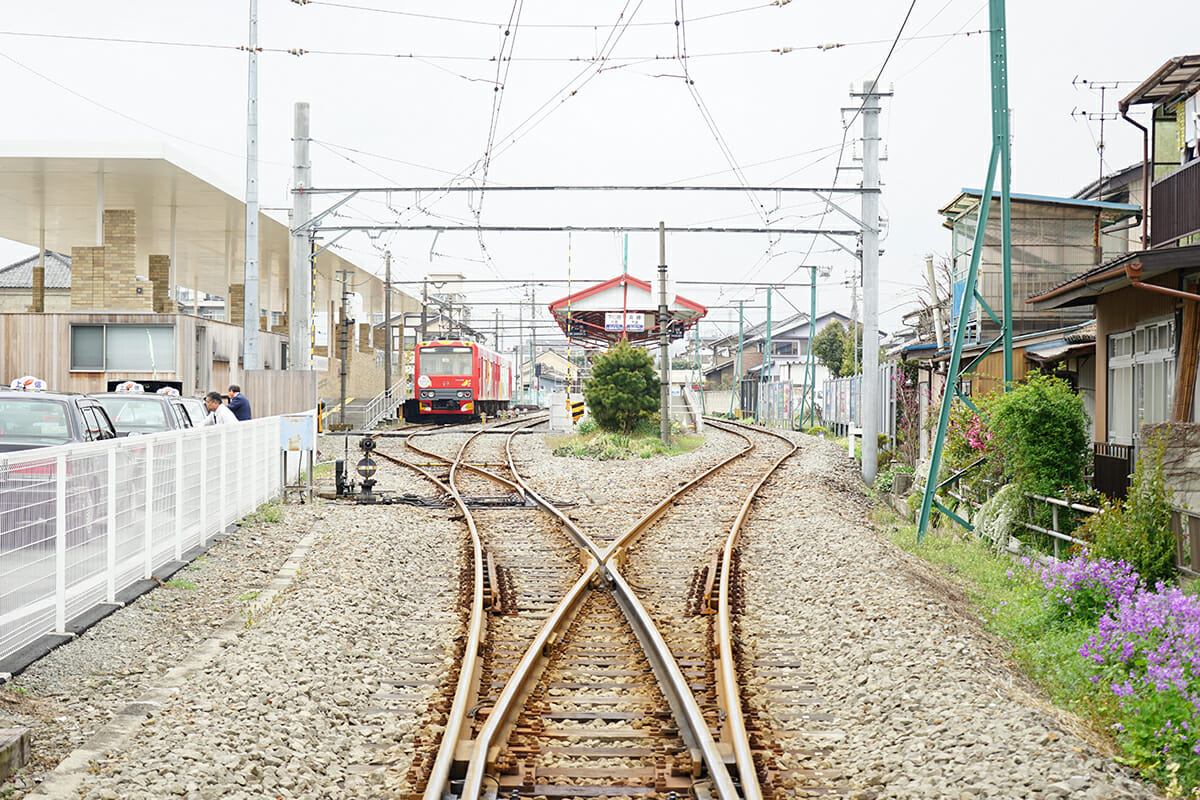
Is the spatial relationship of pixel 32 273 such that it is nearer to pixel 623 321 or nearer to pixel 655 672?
pixel 623 321

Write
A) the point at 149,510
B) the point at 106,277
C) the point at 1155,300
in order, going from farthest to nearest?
the point at 106,277 → the point at 1155,300 → the point at 149,510

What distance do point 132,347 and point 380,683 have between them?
64.7 feet

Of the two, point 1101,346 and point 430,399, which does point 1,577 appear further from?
point 430,399

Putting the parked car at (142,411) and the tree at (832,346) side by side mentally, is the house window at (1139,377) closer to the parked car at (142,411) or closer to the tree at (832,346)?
the parked car at (142,411)

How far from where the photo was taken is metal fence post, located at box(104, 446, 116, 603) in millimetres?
8258

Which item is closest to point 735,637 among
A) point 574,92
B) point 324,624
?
point 324,624

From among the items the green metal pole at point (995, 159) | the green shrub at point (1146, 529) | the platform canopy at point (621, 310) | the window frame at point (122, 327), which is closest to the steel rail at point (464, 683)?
the green shrub at point (1146, 529)

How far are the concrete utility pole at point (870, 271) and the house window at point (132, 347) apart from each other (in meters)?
14.7

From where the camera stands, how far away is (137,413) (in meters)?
15.5

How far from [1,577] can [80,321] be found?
1973 cm

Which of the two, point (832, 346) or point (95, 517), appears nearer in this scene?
point (95, 517)

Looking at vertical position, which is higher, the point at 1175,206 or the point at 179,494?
the point at 1175,206

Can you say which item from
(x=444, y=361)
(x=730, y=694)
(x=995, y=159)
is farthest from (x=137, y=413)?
(x=444, y=361)

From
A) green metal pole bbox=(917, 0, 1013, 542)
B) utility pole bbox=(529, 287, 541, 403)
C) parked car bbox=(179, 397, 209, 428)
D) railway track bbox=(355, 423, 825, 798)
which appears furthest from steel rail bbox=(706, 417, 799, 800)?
utility pole bbox=(529, 287, 541, 403)
